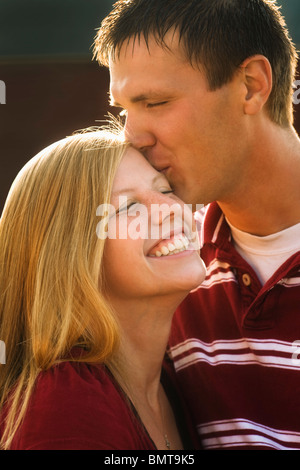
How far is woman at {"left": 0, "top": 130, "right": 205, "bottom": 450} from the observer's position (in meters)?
1.37

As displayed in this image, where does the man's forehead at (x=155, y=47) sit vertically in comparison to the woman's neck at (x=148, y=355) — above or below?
above

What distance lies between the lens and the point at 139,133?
171 cm

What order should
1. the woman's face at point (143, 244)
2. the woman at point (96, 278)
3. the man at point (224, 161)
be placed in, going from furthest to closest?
the man at point (224, 161) < the woman's face at point (143, 244) < the woman at point (96, 278)

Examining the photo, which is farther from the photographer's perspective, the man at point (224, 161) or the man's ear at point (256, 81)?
the man's ear at point (256, 81)

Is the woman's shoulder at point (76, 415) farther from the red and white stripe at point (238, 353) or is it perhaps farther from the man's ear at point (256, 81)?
the man's ear at point (256, 81)

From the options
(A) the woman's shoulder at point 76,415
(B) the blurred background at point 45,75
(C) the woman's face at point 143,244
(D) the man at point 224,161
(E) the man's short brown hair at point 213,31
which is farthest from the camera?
(B) the blurred background at point 45,75

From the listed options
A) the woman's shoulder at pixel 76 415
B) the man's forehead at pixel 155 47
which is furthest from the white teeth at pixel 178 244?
the man's forehead at pixel 155 47

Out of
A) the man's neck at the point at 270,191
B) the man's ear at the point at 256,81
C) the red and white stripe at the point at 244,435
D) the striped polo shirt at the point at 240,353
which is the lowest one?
the red and white stripe at the point at 244,435

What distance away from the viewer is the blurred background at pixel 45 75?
3.22 meters

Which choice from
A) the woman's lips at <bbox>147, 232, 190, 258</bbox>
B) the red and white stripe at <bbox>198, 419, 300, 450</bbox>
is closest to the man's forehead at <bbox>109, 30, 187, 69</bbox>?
the woman's lips at <bbox>147, 232, 190, 258</bbox>

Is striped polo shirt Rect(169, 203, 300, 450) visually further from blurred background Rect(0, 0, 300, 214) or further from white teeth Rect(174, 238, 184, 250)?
blurred background Rect(0, 0, 300, 214)

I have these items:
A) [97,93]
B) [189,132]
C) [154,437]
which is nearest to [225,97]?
[189,132]

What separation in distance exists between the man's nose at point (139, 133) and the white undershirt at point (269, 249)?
0.37 meters

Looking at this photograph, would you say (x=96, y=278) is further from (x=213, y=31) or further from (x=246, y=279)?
(x=213, y=31)
